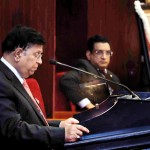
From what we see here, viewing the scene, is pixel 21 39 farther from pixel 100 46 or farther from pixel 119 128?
pixel 100 46

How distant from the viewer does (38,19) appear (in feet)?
9.10

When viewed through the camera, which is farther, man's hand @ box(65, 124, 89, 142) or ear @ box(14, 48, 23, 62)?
ear @ box(14, 48, 23, 62)

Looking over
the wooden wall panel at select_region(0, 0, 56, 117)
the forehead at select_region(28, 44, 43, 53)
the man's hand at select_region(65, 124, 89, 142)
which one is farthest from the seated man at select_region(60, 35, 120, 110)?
the man's hand at select_region(65, 124, 89, 142)

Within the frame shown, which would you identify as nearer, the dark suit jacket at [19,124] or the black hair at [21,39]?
the dark suit jacket at [19,124]

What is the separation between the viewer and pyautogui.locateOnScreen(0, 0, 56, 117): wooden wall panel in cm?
275

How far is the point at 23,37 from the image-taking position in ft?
5.95

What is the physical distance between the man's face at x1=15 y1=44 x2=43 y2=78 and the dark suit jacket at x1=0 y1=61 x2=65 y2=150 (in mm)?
60

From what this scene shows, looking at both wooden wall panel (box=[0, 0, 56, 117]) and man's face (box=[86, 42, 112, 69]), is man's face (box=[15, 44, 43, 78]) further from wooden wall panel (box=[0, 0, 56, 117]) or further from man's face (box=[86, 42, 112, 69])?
man's face (box=[86, 42, 112, 69])

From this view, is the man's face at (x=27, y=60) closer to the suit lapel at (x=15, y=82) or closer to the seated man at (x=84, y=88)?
the suit lapel at (x=15, y=82)

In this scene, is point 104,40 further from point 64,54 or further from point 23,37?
point 23,37

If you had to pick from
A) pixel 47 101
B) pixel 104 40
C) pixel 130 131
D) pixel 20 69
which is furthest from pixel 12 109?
pixel 104 40

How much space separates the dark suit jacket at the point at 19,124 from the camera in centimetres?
162

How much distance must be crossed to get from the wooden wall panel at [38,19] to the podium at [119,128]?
4.29 ft

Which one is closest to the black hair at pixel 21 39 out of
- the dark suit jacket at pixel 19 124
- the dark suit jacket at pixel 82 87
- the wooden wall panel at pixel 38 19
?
the dark suit jacket at pixel 19 124
